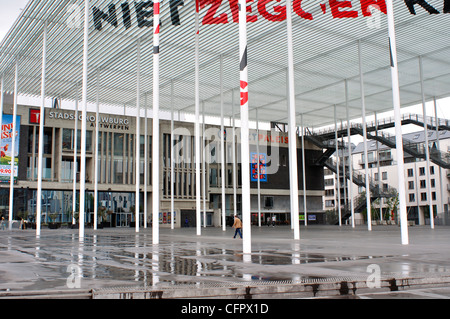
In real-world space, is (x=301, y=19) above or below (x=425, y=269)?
above

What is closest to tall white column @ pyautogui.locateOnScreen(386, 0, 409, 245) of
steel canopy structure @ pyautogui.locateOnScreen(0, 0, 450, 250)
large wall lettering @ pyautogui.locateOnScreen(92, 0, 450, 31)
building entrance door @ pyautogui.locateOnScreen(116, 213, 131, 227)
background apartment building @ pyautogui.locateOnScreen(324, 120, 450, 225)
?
steel canopy structure @ pyautogui.locateOnScreen(0, 0, 450, 250)

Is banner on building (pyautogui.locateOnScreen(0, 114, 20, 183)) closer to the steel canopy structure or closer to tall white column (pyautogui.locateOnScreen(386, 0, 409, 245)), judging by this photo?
the steel canopy structure

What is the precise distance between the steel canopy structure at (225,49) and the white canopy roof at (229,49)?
0.09 m

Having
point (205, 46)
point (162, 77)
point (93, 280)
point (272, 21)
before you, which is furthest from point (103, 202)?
point (93, 280)

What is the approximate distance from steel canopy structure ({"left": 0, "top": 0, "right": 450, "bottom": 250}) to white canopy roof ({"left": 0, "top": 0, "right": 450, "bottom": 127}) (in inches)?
3.3

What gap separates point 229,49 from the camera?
3591 cm

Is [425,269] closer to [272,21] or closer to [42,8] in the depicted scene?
[272,21]

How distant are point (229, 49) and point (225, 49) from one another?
313 millimetres

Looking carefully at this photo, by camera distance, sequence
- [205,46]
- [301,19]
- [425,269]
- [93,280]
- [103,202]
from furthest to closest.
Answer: [103,202] → [205,46] → [301,19] → [425,269] → [93,280]

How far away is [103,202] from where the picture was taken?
51.7 metres

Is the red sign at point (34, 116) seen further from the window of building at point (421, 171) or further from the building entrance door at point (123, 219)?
the window of building at point (421, 171)

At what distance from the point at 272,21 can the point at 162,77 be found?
14172 mm

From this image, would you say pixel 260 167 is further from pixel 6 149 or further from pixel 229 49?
pixel 6 149
